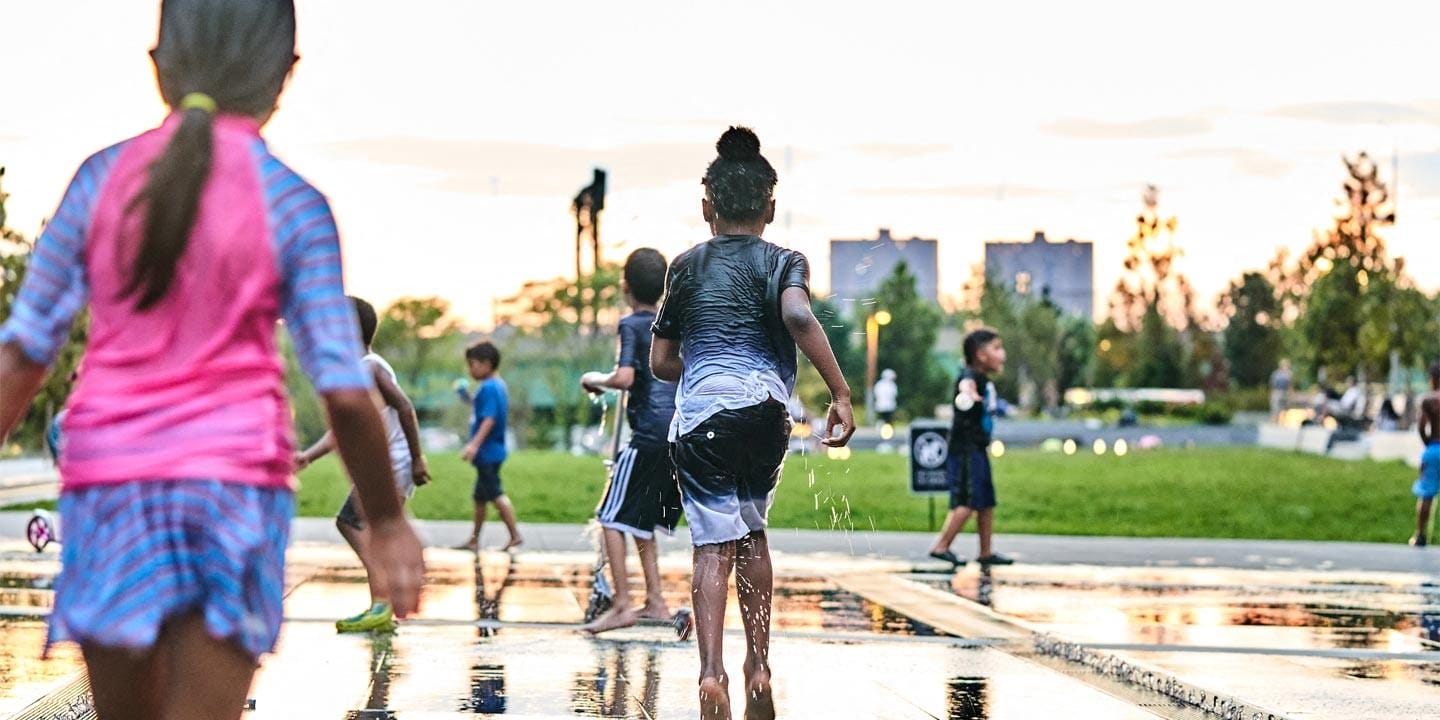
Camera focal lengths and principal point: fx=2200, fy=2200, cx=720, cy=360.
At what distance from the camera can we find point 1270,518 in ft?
79.1

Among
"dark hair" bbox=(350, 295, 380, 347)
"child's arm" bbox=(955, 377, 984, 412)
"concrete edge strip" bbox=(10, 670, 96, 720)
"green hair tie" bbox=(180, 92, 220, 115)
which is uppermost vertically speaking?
"green hair tie" bbox=(180, 92, 220, 115)

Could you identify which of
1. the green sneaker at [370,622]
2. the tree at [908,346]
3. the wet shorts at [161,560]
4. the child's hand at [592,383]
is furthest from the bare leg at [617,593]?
the tree at [908,346]

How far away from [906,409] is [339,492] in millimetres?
73556

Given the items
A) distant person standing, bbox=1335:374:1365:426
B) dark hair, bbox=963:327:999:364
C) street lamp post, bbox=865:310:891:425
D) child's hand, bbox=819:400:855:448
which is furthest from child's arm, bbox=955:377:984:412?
street lamp post, bbox=865:310:891:425

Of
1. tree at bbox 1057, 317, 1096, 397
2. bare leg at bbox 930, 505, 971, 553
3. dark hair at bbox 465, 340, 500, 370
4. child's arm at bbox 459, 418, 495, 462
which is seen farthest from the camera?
tree at bbox 1057, 317, 1096, 397

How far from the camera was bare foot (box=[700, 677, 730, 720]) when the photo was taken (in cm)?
662

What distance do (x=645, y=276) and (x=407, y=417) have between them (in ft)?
5.19

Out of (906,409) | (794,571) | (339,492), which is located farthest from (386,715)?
(906,409)

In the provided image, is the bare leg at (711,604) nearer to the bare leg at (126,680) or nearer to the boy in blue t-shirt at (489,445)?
the bare leg at (126,680)

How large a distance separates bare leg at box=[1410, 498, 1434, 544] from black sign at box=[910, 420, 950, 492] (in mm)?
3978

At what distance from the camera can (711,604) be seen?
22.7 feet

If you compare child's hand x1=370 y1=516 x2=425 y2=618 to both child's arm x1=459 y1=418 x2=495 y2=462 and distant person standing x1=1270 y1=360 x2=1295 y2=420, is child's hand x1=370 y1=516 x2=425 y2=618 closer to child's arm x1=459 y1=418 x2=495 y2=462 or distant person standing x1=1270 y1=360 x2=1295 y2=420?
child's arm x1=459 y1=418 x2=495 y2=462

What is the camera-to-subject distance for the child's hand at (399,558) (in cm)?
319

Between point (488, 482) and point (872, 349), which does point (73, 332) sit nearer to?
point (488, 482)
